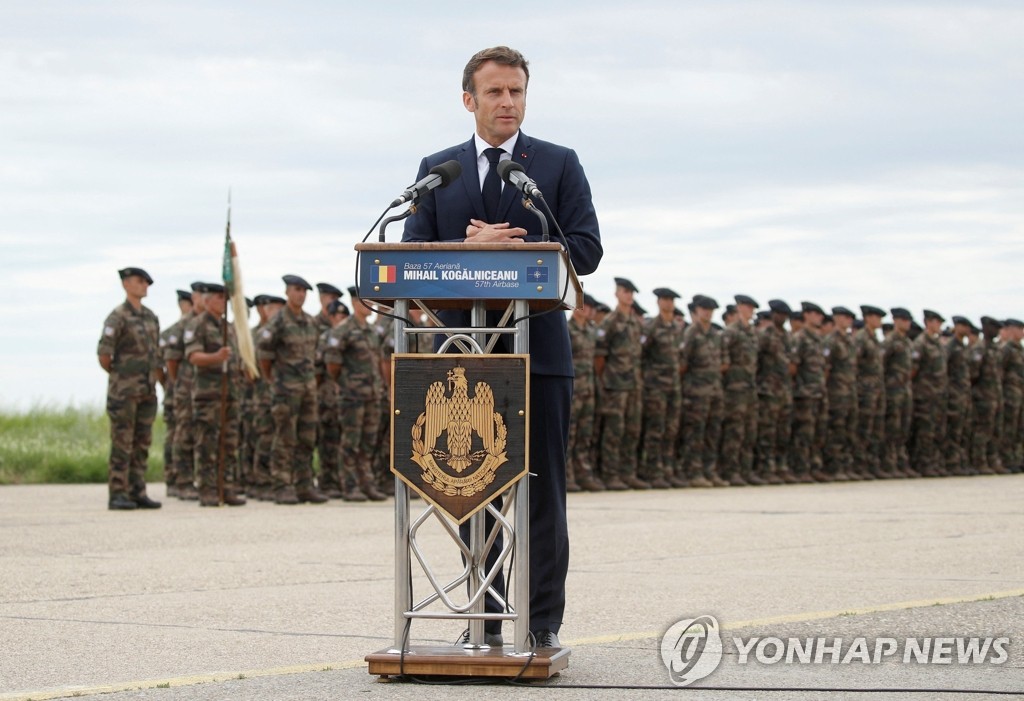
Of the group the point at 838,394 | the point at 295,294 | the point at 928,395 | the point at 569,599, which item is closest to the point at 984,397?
the point at 928,395

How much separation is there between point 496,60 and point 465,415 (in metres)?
1.11

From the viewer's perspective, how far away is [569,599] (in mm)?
7148

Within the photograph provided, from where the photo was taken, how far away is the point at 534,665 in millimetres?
4539

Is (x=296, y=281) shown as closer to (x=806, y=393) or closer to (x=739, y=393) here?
(x=739, y=393)

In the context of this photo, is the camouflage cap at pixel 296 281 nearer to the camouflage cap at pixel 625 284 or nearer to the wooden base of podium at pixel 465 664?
the camouflage cap at pixel 625 284

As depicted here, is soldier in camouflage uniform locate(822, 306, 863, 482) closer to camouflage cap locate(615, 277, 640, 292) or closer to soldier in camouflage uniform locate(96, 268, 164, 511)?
camouflage cap locate(615, 277, 640, 292)

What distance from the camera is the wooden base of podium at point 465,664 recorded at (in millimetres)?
4543

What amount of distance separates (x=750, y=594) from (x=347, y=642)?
2.28m

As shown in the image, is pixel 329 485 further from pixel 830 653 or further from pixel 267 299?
pixel 830 653

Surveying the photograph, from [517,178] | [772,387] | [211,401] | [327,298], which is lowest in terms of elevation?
[211,401]

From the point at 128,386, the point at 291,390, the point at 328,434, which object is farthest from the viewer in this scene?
the point at 328,434

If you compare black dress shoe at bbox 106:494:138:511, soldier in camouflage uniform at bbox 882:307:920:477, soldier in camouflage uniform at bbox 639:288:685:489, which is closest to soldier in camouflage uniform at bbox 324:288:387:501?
black dress shoe at bbox 106:494:138:511

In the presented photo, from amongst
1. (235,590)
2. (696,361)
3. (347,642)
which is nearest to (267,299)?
(696,361)

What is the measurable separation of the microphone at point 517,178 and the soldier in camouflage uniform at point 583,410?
1344 cm
